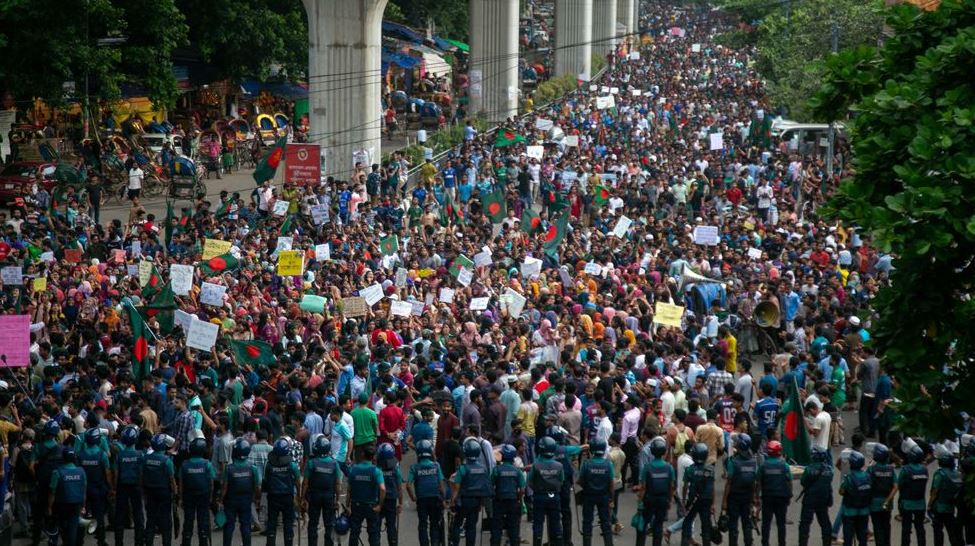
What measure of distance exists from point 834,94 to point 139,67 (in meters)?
26.4

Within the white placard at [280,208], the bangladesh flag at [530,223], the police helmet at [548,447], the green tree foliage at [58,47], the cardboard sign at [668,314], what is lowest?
the bangladesh flag at [530,223]

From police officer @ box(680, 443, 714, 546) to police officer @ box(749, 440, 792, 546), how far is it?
0.47 meters

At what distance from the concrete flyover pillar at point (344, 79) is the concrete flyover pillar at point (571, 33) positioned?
28.1m

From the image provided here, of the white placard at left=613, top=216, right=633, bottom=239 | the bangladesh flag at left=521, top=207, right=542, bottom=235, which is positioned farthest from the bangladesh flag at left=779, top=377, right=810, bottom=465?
the bangladesh flag at left=521, top=207, right=542, bottom=235

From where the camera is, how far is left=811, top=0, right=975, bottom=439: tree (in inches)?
427

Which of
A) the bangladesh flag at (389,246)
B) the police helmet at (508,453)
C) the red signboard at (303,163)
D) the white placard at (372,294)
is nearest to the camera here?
the police helmet at (508,453)

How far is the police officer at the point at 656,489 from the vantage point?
1396 centimetres

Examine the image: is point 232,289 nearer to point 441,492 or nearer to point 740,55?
point 441,492

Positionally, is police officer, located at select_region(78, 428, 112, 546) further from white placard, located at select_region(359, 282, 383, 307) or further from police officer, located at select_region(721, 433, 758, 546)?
white placard, located at select_region(359, 282, 383, 307)

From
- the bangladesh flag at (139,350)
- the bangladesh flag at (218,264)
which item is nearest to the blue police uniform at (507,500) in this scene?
the bangladesh flag at (139,350)

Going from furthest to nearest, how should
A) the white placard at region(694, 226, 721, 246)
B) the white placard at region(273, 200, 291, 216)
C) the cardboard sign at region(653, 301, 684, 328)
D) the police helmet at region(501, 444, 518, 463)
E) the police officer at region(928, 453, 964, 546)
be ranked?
the white placard at region(273, 200, 291, 216) → the white placard at region(694, 226, 721, 246) → the cardboard sign at region(653, 301, 684, 328) → the police helmet at region(501, 444, 518, 463) → the police officer at region(928, 453, 964, 546)

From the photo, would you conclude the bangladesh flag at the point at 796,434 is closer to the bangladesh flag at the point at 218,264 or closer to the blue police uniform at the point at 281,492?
the blue police uniform at the point at 281,492

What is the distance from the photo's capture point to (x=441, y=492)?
14.1 m

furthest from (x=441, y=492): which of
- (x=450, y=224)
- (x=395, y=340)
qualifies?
(x=450, y=224)
